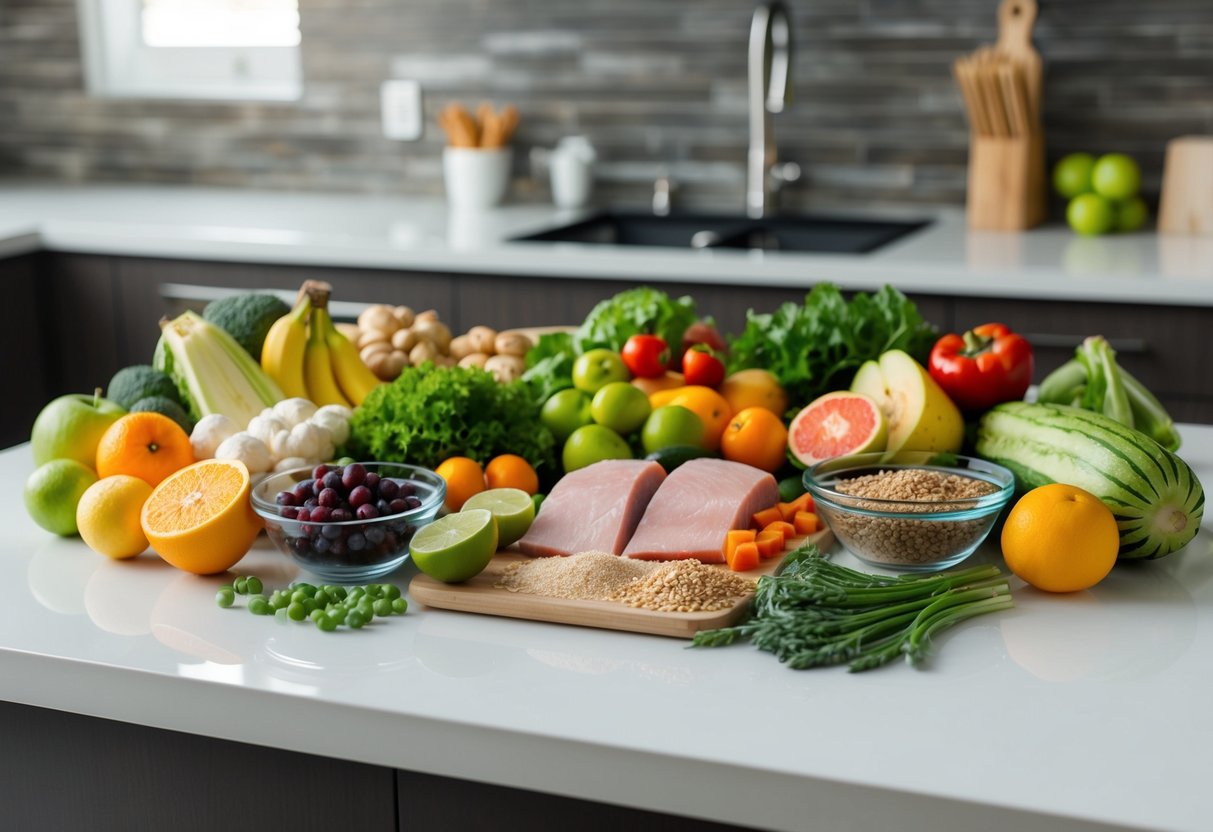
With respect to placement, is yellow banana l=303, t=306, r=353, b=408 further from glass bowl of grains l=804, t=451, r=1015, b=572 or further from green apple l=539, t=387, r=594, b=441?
glass bowl of grains l=804, t=451, r=1015, b=572

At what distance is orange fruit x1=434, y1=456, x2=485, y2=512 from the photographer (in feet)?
4.65

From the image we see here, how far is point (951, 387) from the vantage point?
1546 millimetres

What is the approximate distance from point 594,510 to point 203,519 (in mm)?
377

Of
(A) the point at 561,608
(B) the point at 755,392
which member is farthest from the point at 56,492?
(B) the point at 755,392

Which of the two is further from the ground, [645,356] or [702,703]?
[645,356]

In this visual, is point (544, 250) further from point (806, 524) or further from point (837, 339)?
point (806, 524)

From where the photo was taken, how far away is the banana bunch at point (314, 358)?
165cm

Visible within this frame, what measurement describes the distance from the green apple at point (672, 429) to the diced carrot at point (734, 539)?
10.0 inches

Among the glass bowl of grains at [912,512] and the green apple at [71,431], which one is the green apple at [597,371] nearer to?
the glass bowl of grains at [912,512]

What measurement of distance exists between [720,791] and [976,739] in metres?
0.19

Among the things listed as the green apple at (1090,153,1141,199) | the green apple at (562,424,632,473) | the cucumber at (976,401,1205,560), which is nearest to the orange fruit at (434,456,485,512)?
the green apple at (562,424,632,473)

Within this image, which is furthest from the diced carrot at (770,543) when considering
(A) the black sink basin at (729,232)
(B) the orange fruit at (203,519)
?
(A) the black sink basin at (729,232)

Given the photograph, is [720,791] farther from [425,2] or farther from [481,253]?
[425,2]

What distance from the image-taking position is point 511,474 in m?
1.46
